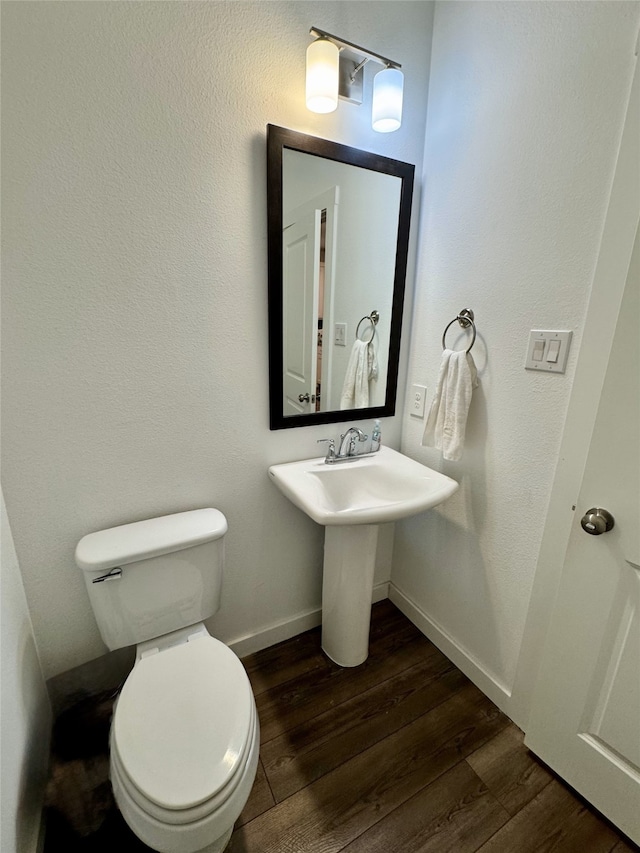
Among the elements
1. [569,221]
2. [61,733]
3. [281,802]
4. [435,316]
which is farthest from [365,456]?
[61,733]

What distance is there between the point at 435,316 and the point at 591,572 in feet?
3.19

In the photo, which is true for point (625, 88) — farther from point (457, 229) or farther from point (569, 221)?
point (457, 229)

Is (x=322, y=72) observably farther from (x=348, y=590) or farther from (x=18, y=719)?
(x=18, y=719)

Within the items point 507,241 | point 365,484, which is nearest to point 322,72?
point 507,241

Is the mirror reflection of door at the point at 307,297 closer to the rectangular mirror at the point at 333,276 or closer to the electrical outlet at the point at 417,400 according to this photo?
the rectangular mirror at the point at 333,276

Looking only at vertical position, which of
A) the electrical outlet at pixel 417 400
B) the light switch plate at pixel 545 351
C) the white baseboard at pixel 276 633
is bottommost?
the white baseboard at pixel 276 633

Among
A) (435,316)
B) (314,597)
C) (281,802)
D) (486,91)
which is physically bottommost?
(281,802)

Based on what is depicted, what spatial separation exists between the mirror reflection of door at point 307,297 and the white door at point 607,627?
2.87ft

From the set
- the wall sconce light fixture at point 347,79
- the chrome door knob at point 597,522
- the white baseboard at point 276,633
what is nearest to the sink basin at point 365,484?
the chrome door knob at point 597,522

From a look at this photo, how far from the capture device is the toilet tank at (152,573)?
3.48ft

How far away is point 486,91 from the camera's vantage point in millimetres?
1176

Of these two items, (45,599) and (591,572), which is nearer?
(591,572)

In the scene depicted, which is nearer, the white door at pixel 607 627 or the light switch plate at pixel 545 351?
the white door at pixel 607 627

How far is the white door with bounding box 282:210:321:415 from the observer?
127cm
